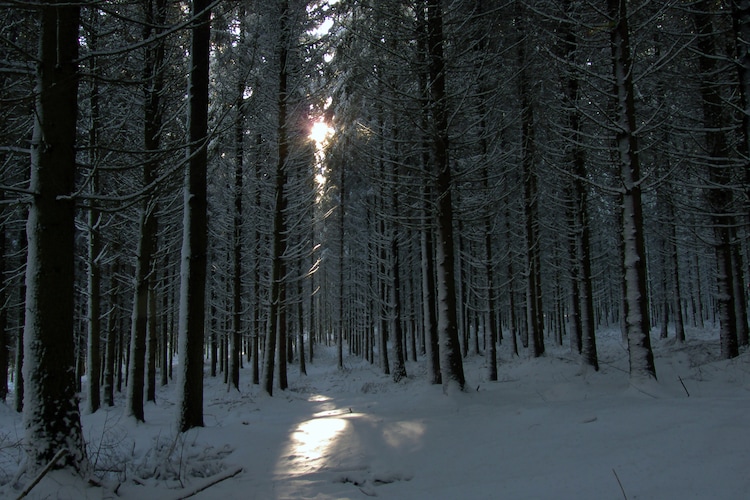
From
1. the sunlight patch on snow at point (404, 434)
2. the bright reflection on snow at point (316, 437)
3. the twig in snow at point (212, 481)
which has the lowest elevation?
the bright reflection on snow at point (316, 437)

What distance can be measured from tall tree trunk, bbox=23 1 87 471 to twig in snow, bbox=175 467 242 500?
0.84 meters

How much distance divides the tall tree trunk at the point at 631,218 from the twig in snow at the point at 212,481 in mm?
5500

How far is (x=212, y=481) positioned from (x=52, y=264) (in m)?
2.27

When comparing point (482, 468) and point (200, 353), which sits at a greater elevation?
point (200, 353)

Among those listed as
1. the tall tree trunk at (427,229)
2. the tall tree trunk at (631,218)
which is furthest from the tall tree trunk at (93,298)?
the tall tree trunk at (631,218)

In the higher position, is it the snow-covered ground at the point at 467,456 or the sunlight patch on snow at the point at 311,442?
the snow-covered ground at the point at 467,456

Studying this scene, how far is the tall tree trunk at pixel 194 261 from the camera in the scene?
5.86 m

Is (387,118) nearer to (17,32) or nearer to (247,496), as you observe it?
(17,32)

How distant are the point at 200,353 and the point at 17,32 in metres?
7.75

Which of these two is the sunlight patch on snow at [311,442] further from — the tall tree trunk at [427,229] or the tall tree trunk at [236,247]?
the tall tree trunk at [236,247]

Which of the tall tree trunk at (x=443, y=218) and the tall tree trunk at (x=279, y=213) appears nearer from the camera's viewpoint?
the tall tree trunk at (x=443, y=218)

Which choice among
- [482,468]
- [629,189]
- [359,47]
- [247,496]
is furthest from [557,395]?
[359,47]

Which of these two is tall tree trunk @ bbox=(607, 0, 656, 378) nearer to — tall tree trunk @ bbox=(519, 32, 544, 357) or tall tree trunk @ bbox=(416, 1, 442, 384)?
tall tree trunk @ bbox=(416, 1, 442, 384)

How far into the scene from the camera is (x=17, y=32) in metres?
8.05
